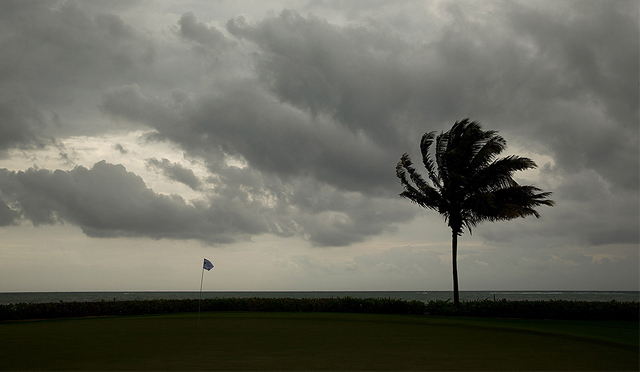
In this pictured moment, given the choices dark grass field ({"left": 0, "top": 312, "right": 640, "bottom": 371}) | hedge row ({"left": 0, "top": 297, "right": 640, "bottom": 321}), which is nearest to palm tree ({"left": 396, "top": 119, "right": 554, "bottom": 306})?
hedge row ({"left": 0, "top": 297, "right": 640, "bottom": 321})

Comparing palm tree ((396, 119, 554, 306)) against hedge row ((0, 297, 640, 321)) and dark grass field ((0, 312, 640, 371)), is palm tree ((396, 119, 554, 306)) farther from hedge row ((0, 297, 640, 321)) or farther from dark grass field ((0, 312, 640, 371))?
dark grass field ((0, 312, 640, 371))

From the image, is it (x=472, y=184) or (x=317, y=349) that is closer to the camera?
(x=317, y=349)

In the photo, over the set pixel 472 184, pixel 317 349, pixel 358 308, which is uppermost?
pixel 472 184

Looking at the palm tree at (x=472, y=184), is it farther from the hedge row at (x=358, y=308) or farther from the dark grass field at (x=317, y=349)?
the dark grass field at (x=317, y=349)

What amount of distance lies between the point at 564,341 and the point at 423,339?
14.8 feet

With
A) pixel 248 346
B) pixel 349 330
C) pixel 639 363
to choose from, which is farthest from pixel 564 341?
pixel 248 346

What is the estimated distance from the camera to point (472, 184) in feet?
91.6

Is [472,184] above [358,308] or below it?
above

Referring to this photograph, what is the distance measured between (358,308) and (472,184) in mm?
10923

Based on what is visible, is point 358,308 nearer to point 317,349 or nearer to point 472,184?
→ point 472,184

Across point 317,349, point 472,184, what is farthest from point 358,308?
point 317,349

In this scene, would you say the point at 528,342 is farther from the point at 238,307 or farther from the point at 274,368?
the point at 238,307

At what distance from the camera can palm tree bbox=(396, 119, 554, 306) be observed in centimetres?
2684

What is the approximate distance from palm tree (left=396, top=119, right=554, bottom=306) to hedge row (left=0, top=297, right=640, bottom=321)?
6.46 ft
